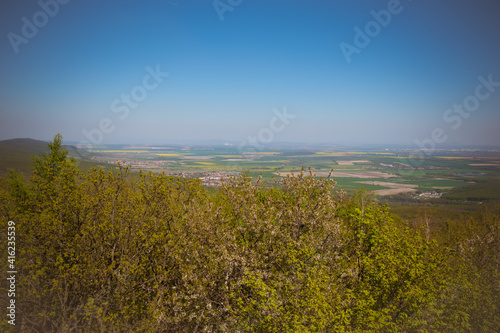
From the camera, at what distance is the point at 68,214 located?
48.1 ft

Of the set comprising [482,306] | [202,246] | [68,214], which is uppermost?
[68,214]

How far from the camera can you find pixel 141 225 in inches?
580

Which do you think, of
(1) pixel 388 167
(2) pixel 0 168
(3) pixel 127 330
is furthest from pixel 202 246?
(1) pixel 388 167

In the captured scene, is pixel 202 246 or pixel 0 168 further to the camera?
pixel 0 168

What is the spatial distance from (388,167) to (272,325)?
687 ft

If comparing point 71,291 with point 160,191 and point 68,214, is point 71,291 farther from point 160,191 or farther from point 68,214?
point 160,191

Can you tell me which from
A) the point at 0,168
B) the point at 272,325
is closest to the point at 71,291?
the point at 272,325

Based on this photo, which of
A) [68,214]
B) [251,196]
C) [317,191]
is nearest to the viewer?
[68,214]

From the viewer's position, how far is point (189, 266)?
1318 cm

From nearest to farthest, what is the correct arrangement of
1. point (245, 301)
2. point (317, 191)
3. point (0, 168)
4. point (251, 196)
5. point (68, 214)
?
point (245, 301) < point (68, 214) < point (251, 196) < point (317, 191) < point (0, 168)

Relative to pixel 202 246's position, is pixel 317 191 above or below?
above

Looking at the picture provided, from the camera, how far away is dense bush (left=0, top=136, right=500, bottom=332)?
12.8 m

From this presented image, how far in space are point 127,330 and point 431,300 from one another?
1776 cm

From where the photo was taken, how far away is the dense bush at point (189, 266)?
1281cm
